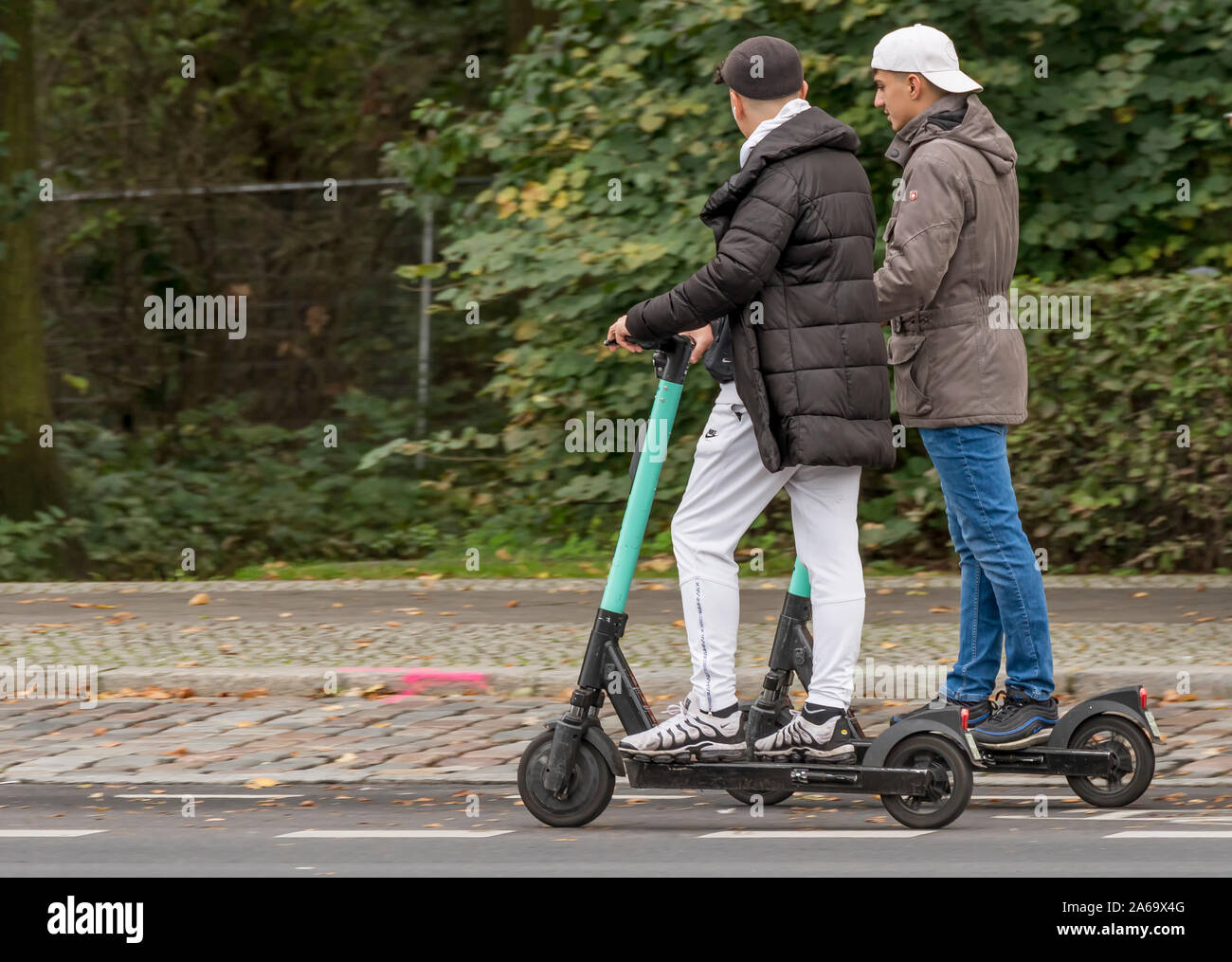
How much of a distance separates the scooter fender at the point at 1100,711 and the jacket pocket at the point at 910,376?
98 cm

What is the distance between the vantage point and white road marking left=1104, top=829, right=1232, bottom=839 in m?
5.14

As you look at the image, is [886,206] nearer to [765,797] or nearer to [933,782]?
[765,797]

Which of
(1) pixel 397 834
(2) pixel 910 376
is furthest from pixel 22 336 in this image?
(2) pixel 910 376

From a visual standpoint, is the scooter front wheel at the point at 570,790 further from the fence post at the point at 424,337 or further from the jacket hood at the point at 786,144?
the fence post at the point at 424,337

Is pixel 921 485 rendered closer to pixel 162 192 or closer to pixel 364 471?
pixel 364 471

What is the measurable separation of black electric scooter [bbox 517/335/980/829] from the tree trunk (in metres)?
8.52

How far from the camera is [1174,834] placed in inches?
204

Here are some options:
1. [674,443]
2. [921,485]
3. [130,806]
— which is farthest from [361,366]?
[130,806]

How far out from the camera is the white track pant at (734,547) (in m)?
5.31

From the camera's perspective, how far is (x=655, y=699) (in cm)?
772

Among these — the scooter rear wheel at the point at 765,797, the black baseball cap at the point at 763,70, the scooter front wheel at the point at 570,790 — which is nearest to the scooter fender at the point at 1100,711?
the scooter rear wheel at the point at 765,797

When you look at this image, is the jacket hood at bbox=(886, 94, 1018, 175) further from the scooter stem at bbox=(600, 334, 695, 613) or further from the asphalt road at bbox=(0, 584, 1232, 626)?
the asphalt road at bbox=(0, 584, 1232, 626)
